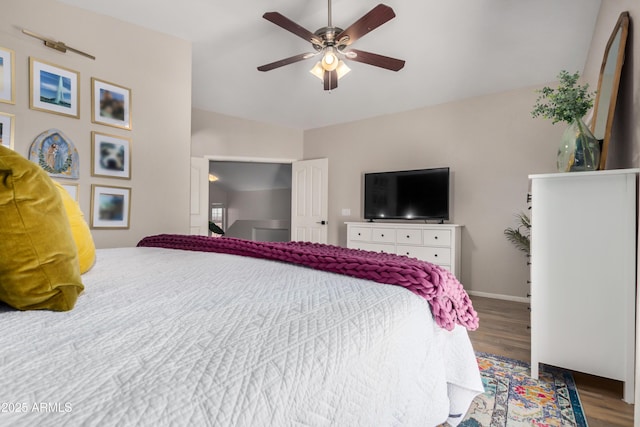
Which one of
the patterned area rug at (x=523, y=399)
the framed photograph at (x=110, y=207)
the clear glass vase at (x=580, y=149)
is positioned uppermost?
the clear glass vase at (x=580, y=149)

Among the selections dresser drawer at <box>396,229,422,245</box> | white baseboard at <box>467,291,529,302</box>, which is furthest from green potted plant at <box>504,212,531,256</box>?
dresser drawer at <box>396,229,422,245</box>

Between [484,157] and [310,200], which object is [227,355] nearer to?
[484,157]

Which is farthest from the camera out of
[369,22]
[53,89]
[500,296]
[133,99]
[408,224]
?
[408,224]

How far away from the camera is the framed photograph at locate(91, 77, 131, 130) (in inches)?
107

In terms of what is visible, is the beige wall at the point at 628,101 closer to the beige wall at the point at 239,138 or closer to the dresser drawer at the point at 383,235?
the dresser drawer at the point at 383,235

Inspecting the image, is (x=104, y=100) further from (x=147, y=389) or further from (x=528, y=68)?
(x=528, y=68)

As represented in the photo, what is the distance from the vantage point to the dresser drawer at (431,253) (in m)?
3.91

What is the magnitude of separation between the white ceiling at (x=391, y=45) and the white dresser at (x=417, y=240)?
5.64ft

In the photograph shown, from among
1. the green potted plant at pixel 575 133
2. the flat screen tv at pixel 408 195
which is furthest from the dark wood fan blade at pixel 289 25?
the flat screen tv at pixel 408 195

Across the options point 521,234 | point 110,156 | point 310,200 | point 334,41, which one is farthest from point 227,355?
point 310,200

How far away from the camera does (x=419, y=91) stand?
4.24 m

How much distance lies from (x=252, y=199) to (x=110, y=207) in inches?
205

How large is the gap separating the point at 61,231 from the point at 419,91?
4.25m

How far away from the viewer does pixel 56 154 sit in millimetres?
2506
